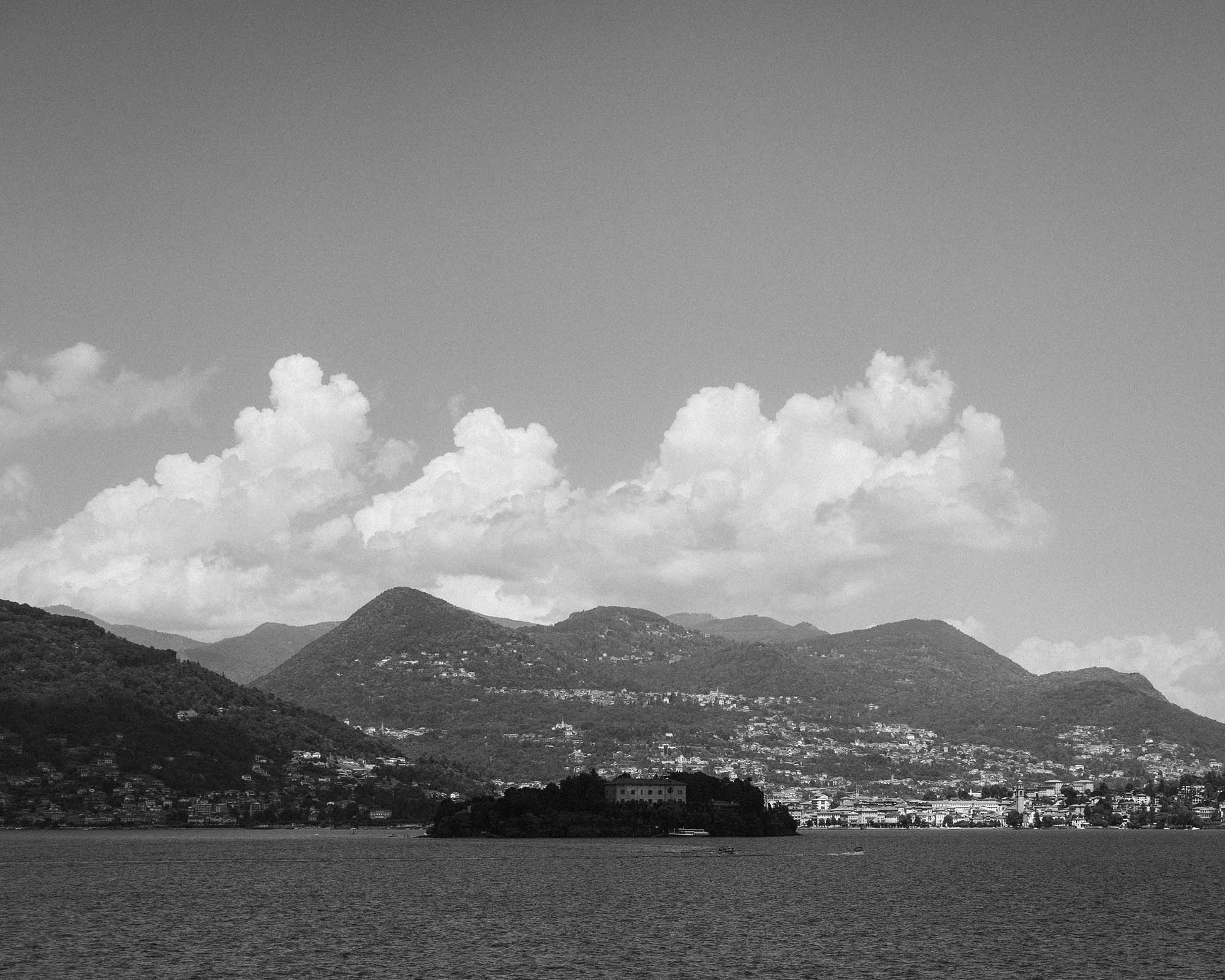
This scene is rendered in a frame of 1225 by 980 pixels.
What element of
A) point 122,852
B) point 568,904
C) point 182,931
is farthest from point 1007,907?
point 122,852

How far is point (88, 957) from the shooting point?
74.4 m

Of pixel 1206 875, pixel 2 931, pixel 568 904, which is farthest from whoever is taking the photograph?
pixel 1206 875

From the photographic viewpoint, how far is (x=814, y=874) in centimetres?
13775

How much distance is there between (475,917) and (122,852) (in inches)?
3292

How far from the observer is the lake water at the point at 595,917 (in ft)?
241

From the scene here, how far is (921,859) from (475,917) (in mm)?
88738

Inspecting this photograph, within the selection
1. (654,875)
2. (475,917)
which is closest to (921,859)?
(654,875)

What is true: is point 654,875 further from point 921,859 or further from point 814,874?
point 921,859

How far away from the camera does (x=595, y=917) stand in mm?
95000

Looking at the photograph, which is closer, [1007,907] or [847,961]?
[847,961]

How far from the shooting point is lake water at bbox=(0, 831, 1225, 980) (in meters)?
73.6

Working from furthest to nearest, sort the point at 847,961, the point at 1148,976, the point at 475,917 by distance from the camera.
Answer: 1. the point at 475,917
2. the point at 847,961
3. the point at 1148,976

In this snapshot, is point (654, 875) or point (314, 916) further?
point (654, 875)

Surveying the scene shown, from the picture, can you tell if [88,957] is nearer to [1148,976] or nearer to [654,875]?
[1148,976]
